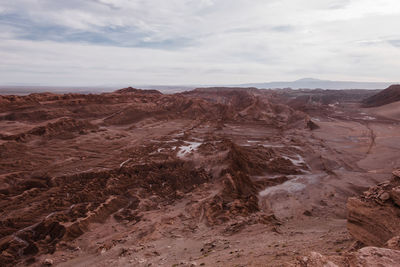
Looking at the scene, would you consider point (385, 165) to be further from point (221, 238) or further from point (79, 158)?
point (79, 158)

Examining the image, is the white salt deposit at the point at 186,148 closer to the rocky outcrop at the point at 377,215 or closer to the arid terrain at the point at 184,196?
the arid terrain at the point at 184,196

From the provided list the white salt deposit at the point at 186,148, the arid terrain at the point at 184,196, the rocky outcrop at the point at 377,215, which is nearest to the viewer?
the rocky outcrop at the point at 377,215

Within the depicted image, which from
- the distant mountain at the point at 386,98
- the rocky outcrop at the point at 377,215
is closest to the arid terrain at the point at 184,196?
the rocky outcrop at the point at 377,215

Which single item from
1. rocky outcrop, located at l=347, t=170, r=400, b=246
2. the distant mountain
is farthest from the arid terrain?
the distant mountain

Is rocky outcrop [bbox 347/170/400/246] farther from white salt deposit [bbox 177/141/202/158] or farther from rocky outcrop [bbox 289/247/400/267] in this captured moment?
white salt deposit [bbox 177/141/202/158]

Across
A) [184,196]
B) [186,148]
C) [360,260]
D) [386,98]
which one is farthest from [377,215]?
[386,98]

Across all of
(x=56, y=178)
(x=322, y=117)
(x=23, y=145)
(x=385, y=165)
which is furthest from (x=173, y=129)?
(x=322, y=117)

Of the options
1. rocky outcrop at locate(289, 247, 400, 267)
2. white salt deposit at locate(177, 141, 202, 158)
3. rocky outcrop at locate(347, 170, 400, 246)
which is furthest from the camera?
white salt deposit at locate(177, 141, 202, 158)
